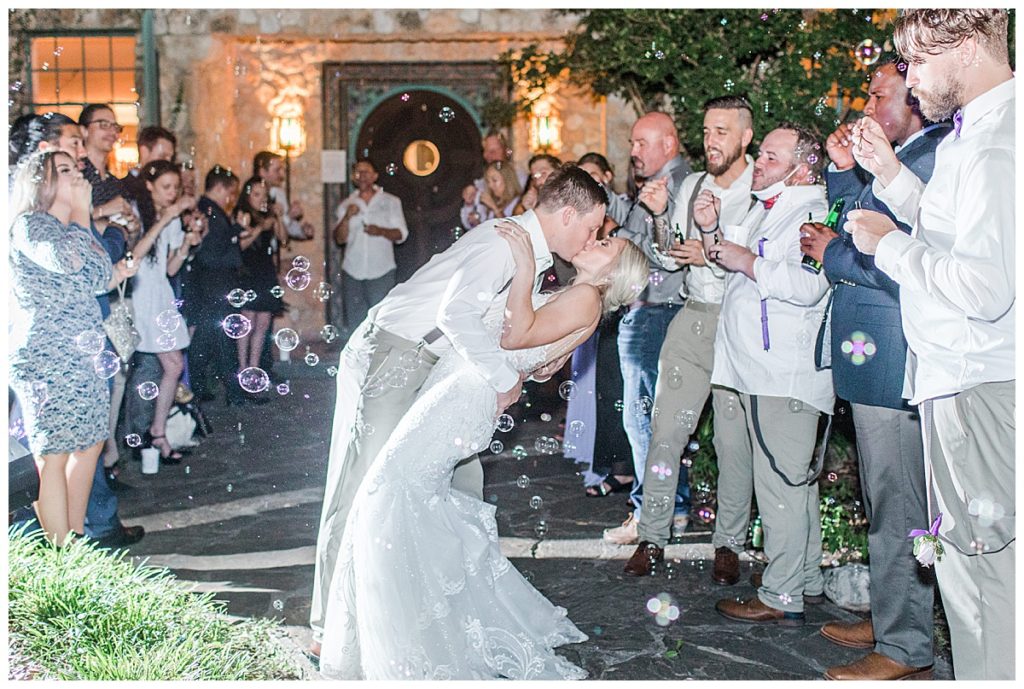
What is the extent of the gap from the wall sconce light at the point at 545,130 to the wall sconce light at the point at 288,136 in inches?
109

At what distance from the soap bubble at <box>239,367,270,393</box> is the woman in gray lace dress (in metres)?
3.95

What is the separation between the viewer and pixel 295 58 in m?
13.0

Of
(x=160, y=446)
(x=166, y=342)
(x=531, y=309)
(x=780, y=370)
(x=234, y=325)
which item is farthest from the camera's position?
(x=234, y=325)

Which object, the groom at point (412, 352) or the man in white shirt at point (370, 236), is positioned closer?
the groom at point (412, 352)

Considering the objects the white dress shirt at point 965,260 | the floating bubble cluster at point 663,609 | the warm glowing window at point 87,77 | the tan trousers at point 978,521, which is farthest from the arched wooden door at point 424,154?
the tan trousers at point 978,521

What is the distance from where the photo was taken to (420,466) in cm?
373

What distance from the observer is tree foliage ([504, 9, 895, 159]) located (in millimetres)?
6465

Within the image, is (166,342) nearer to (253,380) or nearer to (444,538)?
(253,380)

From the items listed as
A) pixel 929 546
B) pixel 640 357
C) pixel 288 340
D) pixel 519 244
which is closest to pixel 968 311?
pixel 929 546

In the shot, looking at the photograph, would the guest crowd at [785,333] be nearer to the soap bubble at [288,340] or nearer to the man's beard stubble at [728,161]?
A: the man's beard stubble at [728,161]

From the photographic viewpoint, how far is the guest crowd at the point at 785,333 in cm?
289

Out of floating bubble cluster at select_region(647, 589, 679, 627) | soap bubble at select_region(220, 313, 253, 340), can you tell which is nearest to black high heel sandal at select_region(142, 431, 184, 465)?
soap bubble at select_region(220, 313, 253, 340)

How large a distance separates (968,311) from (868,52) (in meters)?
→ 3.15

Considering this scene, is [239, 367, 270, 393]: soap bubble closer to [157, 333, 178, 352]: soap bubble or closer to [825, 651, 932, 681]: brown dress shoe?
[157, 333, 178, 352]: soap bubble
